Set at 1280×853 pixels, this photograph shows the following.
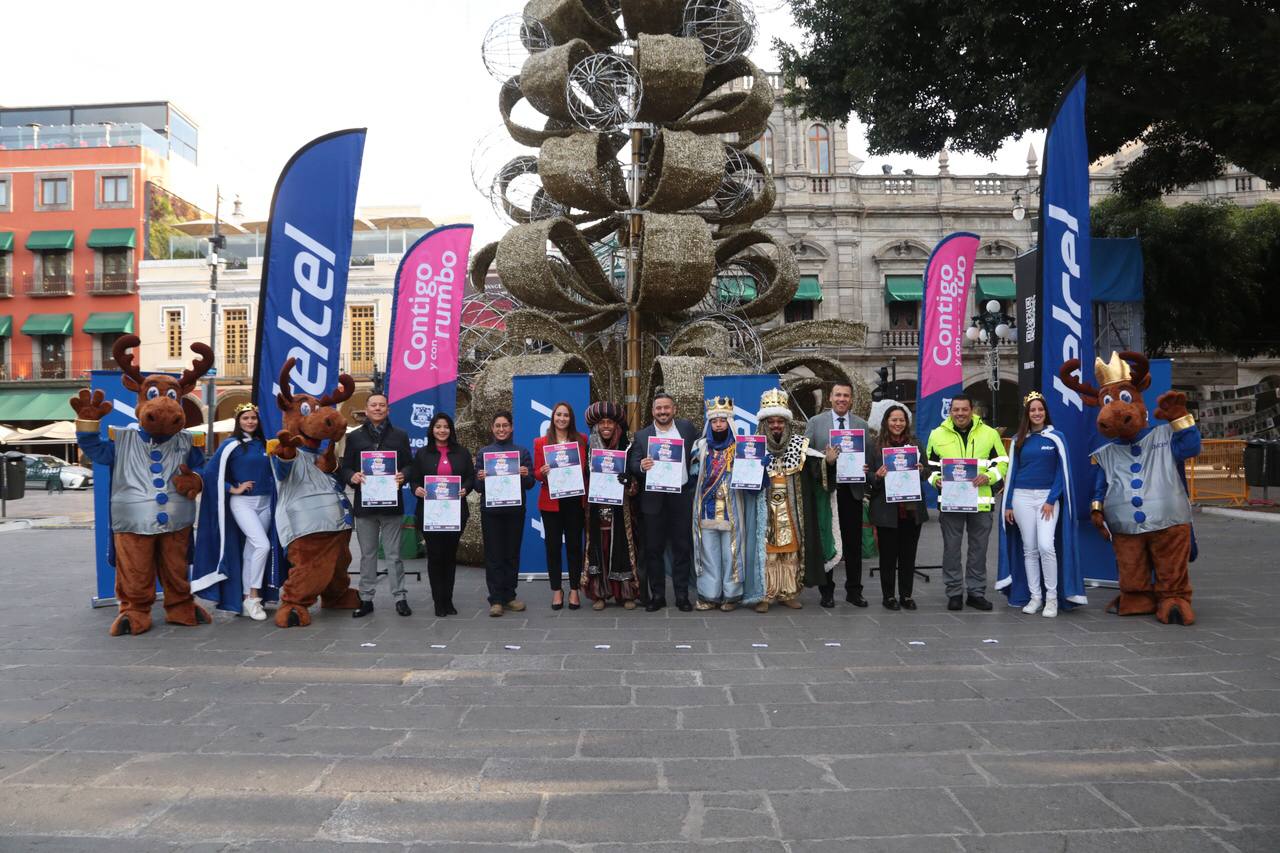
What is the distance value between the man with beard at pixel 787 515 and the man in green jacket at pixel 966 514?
0.89 meters

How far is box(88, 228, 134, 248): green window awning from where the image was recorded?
36.0 meters

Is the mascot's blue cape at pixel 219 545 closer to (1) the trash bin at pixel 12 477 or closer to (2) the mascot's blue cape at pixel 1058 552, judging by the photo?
(2) the mascot's blue cape at pixel 1058 552

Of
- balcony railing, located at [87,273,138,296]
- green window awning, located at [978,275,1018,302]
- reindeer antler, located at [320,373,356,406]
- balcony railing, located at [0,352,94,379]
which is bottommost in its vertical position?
reindeer antler, located at [320,373,356,406]

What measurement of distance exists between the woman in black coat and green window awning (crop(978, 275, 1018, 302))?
1028 inches

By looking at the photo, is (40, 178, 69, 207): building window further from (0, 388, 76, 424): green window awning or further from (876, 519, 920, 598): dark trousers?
(876, 519, 920, 598): dark trousers

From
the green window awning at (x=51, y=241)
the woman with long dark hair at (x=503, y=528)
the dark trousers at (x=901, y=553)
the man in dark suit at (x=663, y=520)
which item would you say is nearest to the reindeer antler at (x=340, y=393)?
the woman with long dark hair at (x=503, y=528)

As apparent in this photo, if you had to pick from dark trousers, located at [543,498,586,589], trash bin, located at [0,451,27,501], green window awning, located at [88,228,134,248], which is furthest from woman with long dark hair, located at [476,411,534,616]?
green window awning, located at [88,228,134,248]

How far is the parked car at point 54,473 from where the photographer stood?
2700 centimetres

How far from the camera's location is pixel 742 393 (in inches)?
323

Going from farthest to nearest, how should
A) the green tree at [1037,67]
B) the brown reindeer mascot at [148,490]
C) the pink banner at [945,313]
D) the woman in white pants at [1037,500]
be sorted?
the pink banner at [945,313] → the green tree at [1037,67] → the woman in white pants at [1037,500] → the brown reindeer mascot at [148,490]

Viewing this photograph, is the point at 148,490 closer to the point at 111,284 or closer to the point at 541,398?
the point at 541,398

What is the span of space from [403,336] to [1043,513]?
658 cm

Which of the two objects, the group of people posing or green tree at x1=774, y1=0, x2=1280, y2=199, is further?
green tree at x1=774, y1=0, x2=1280, y2=199

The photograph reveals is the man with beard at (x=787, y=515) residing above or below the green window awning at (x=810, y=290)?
below
